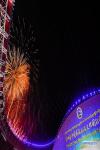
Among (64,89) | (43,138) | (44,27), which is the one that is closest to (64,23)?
(44,27)

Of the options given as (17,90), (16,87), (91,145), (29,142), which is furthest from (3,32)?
(91,145)

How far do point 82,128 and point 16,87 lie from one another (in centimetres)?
244

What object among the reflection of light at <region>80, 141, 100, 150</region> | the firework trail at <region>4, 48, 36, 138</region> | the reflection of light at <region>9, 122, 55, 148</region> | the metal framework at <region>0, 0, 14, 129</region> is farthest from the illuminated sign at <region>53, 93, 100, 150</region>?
the metal framework at <region>0, 0, 14, 129</region>

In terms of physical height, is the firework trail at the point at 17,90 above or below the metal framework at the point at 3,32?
below

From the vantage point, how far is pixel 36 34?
11438 millimetres

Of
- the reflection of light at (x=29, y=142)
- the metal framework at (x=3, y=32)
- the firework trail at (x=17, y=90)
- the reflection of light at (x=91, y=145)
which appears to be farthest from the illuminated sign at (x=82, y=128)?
the metal framework at (x=3, y=32)

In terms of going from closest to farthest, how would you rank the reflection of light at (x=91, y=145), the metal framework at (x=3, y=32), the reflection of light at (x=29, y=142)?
the reflection of light at (x=91, y=145) → the metal framework at (x=3, y=32) → the reflection of light at (x=29, y=142)

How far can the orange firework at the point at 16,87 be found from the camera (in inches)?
396

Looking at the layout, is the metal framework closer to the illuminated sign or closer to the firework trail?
the firework trail

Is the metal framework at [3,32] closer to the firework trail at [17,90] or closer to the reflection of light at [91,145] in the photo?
the firework trail at [17,90]

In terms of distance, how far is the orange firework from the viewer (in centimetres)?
1005

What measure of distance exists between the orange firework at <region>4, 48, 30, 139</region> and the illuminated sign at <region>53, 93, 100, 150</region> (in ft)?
4.64

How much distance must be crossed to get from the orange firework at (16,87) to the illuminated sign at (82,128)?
1.41m

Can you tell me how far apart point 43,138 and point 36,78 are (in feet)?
6.47
